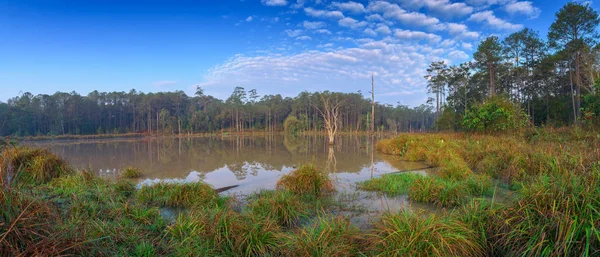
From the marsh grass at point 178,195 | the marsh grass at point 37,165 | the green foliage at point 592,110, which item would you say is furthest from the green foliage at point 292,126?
the marsh grass at point 178,195

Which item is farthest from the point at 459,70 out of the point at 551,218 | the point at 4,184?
the point at 4,184

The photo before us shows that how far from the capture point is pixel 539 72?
30.0m

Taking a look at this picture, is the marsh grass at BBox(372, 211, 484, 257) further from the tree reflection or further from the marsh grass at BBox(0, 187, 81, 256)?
the tree reflection

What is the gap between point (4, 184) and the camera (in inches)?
98.1

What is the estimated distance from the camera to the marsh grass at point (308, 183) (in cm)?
631

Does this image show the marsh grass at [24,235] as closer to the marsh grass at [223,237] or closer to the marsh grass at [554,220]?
the marsh grass at [223,237]

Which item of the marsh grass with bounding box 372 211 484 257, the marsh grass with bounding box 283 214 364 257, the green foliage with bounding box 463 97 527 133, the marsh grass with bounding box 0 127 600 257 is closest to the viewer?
the marsh grass with bounding box 0 127 600 257

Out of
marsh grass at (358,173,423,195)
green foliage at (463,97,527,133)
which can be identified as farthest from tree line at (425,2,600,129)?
marsh grass at (358,173,423,195)

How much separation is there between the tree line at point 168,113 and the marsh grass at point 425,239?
47.8 metres

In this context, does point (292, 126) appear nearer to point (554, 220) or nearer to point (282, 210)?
point (282, 210)

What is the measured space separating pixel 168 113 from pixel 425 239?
205 feet

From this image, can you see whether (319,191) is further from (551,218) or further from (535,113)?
(535,113)

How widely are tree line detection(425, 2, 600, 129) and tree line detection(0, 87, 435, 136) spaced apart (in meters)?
15.4

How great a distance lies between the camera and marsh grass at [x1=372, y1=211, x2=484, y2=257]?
8.91ft
